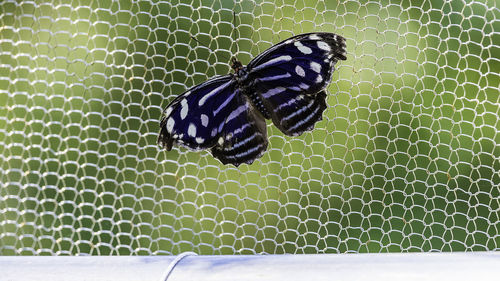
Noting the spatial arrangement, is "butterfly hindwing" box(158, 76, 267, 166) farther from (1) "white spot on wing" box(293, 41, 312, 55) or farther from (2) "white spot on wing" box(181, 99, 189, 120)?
(1) "white spot on wing" box(293, 41, 312, 55)

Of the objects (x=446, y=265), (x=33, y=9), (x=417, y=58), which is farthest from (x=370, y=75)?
(x=33, y=9)

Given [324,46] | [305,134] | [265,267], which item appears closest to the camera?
[265,267]

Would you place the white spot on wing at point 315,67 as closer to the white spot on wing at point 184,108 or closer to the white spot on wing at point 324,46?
the white spot on wing at point 324,46

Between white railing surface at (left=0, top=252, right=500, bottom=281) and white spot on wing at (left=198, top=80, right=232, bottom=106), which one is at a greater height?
white spot on wing at (left=198, top=80, right=232, bottom=106)

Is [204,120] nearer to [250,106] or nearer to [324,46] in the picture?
[250,106]

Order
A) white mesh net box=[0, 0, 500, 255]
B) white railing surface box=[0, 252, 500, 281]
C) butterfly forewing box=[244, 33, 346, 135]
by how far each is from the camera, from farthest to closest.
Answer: white mesh net box=[0, 0, 500, 255]
butterfly forewing box=[244, 33, 346, 135]
white railing surface box=[0, 252, 500, 281]

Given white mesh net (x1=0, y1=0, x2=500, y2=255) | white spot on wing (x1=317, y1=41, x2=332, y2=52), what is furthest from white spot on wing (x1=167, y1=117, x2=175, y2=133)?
white spot on wing (x1=317, y1=41, x2=332, y2=52)

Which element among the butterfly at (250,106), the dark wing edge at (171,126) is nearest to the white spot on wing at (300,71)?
the butterfly at (250,106)

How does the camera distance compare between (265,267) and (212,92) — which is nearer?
(265,267)

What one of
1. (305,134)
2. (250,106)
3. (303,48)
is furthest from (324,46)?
(305,134)
